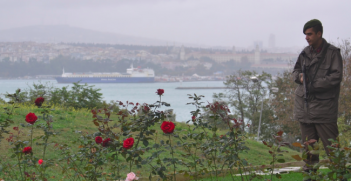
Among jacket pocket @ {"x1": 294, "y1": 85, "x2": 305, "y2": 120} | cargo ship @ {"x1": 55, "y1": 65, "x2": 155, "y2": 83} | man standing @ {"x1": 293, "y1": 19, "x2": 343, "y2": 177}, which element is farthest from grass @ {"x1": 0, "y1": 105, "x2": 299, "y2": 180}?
cargo ship @ {"x1": 55, "y1": 65, "x2": 155, "y2": 83}

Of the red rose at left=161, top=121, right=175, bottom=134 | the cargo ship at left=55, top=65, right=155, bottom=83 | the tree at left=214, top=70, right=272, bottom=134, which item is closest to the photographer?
the red rose at left=161, top=121, right=175, bottom=134

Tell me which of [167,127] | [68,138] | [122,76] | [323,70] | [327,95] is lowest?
[122,76]

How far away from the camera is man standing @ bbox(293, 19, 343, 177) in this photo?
Answer: 2803 mm

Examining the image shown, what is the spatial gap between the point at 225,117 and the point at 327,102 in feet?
3.06

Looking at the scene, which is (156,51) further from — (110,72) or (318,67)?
(318,67)

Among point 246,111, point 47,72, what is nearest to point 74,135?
point 246,111

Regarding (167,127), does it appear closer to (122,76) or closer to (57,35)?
(122,76)

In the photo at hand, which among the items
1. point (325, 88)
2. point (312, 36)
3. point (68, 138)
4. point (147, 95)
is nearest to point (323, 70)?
point (325, 88)

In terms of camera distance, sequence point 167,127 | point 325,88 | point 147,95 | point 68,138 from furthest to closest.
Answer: point 147,95
point 68,138
point 325,88
point 167,127

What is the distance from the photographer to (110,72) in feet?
247

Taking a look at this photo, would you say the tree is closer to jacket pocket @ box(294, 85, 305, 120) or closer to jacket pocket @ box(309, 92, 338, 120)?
jacket pocket @ box(294, 85, 305, 120)

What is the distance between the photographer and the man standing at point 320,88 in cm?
280

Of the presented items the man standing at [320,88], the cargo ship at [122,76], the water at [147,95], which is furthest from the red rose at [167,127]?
the cargo ship at [122,76]

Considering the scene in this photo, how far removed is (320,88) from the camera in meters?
2.79
